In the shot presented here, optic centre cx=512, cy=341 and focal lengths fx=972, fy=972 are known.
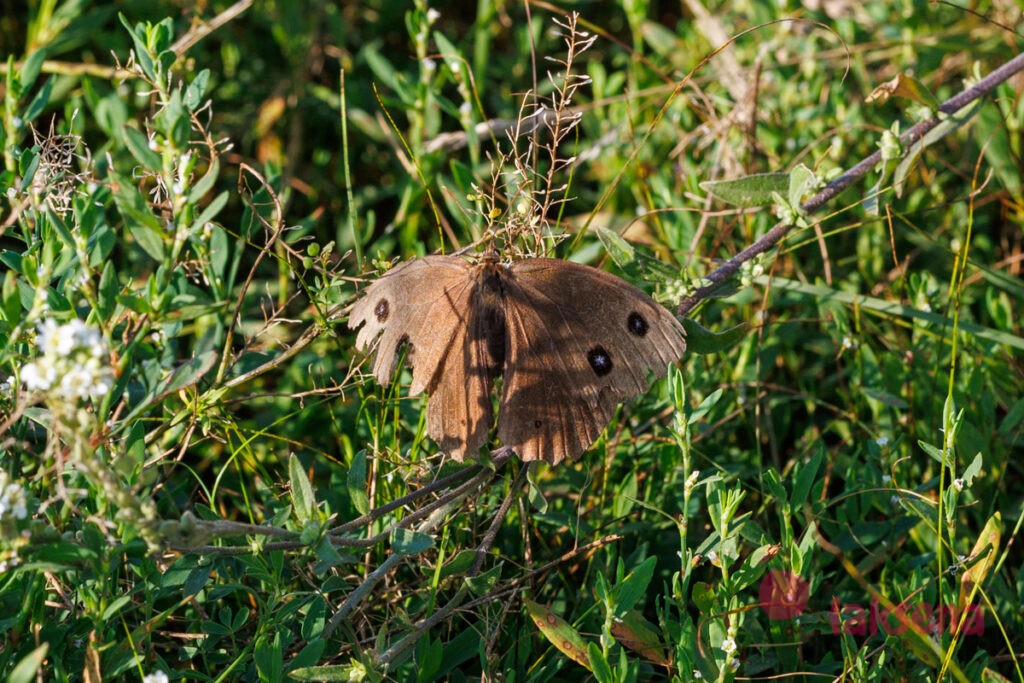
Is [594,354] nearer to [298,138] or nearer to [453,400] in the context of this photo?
[453,400]

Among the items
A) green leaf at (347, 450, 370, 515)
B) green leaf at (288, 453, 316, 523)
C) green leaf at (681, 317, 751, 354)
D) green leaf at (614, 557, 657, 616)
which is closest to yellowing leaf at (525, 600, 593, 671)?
green leaf at (614, 557, 657, 616)

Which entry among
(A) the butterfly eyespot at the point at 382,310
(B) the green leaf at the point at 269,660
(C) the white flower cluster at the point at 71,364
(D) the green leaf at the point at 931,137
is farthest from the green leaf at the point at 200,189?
(D) the green leaf at the point at 931,137

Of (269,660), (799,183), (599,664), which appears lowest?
(599,664)

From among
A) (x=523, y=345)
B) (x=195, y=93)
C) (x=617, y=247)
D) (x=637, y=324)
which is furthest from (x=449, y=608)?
(x=195, y=93)

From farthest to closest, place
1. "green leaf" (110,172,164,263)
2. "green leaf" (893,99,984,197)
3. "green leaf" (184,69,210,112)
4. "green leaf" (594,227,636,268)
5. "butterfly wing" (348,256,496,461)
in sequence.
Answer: "green leaf" (893,99,984,197), "green leaf" (594,227,636,268), "butterfly wing" (348,256,496,461), "green leaf" (184,69,210,112), "green leaf" (110,172,164,263)

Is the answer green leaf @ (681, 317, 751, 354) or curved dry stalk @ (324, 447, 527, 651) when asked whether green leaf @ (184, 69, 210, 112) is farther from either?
green leaf @ (681, 317, 751, 354)

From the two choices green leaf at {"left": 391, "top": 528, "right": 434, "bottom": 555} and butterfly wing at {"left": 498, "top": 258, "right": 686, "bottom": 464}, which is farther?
butterfly wing at {"left": 498, "top": 258, "right": 686, "bottom": 464}

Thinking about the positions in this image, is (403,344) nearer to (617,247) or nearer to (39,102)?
(617,247)
